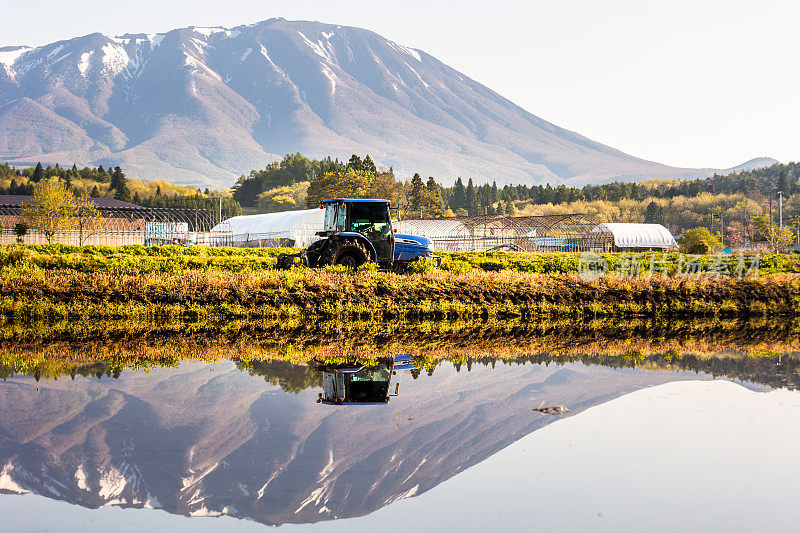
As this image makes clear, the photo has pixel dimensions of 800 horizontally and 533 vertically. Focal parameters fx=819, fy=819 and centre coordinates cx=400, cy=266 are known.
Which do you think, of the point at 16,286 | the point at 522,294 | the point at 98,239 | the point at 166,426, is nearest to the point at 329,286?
the point at 522,294

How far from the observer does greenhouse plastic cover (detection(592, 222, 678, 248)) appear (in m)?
66.4

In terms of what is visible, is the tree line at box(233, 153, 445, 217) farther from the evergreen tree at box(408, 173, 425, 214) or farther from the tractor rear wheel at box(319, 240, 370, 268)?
the tractor rear wheel at box(319, 240, 370, 268)

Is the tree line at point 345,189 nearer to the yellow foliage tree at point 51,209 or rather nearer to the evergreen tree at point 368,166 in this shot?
the evergreen tree at point 368,166

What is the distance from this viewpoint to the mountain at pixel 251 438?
619 centimetres

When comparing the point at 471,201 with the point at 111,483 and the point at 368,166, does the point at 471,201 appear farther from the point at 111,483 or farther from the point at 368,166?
the point at 111,483

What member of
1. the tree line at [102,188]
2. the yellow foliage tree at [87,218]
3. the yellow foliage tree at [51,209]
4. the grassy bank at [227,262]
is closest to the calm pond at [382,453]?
the grassy bank at [227,262]

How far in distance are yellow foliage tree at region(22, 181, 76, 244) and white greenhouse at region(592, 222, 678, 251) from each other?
43.8m

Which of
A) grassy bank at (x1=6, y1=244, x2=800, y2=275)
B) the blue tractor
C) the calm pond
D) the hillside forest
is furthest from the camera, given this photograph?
the hillside forest

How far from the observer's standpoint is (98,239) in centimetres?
6531

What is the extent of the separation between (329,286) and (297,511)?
43.1 ft

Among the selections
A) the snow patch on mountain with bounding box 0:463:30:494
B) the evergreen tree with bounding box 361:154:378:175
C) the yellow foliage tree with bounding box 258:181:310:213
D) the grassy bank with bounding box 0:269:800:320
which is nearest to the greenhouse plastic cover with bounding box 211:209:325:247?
the grassy bank with bounding box 0:269:800:320

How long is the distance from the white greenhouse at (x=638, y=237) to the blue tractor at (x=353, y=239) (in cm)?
4532

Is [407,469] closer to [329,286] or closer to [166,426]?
[166,426]

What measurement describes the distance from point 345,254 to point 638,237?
165 feet
